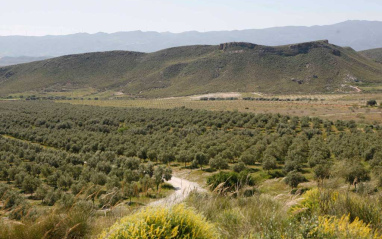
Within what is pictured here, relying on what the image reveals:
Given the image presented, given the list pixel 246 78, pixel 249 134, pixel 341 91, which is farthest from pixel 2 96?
pixel 341 91

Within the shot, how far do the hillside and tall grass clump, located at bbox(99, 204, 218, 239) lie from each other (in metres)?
147

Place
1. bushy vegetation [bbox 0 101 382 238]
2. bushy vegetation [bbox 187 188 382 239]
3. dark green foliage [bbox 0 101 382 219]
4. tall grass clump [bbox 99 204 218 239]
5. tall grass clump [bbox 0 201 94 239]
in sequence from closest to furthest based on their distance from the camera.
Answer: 1. tall grass clump [bbox 99 204 218 239]
2. bushy vegetation [bbox 187 188 382 239]
3. tall grass clump [bbox 0 201 94 239]
4. bushy vegetation [bbox 0 101 382 238]
5. dark green foliage [bbox 0 101 382 219]

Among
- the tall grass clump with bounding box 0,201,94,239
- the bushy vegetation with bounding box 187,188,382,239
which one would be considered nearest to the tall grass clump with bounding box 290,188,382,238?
the bushy vegetation with bounding box 187,188,382,239

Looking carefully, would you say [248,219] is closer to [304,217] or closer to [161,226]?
[304,217]

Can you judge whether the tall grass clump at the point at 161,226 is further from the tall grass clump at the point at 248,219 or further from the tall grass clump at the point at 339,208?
the tall grass clump at the point at 339,208

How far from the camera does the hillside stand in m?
152

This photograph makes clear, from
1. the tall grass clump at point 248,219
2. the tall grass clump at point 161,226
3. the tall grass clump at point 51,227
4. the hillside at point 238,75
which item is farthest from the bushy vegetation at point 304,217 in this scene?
the hillside at point 238,75

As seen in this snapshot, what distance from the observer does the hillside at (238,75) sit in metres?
152

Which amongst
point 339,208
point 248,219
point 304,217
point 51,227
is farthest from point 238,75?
point 51,227

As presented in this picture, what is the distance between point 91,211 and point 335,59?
19283cm

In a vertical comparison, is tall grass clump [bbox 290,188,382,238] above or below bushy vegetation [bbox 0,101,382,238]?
above

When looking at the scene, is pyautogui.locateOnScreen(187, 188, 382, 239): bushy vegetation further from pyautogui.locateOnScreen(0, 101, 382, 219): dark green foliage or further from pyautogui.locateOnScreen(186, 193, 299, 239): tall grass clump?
pyautogui.locateOnScreen(0, 101, 382, 219): dark green foliage

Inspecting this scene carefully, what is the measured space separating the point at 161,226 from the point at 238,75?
170878mm

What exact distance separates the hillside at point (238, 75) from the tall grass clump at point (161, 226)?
14688cm
